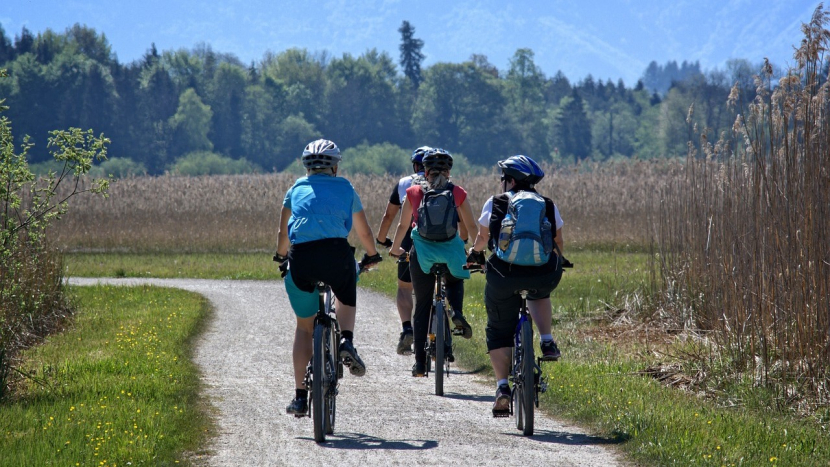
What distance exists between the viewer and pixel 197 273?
22453mm

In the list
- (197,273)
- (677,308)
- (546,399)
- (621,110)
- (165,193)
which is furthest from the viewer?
(621,110)

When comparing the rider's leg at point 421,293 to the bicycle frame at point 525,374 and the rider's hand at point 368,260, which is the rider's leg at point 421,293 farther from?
the bicycle frame at point 525,374

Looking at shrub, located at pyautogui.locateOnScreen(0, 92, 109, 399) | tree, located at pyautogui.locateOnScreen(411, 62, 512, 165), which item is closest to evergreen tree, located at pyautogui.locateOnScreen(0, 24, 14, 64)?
tree, located at pyautogui.locateOnScreen(411, 62, 512, 165)

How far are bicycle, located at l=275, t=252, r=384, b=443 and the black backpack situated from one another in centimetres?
163

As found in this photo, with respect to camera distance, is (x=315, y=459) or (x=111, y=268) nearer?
(x=315, y=459)

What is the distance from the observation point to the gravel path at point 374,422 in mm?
6363

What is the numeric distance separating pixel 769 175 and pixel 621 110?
5876 inches

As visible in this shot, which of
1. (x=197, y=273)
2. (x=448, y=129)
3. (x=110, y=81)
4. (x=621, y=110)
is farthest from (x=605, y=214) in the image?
(x=621, y=110)

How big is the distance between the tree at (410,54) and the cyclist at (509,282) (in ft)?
483

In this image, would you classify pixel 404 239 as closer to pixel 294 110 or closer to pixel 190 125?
pixel 190 125

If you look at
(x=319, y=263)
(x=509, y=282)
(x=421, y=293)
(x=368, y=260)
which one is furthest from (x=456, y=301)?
(x=319, y=263)

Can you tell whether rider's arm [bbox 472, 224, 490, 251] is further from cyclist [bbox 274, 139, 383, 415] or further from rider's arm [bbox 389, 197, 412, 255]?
rider's arm [bbox 389, 197, 412, 255]

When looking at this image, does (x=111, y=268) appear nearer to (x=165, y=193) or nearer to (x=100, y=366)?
(x=165, y=193)

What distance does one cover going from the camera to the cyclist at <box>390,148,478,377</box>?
8.67 metres
